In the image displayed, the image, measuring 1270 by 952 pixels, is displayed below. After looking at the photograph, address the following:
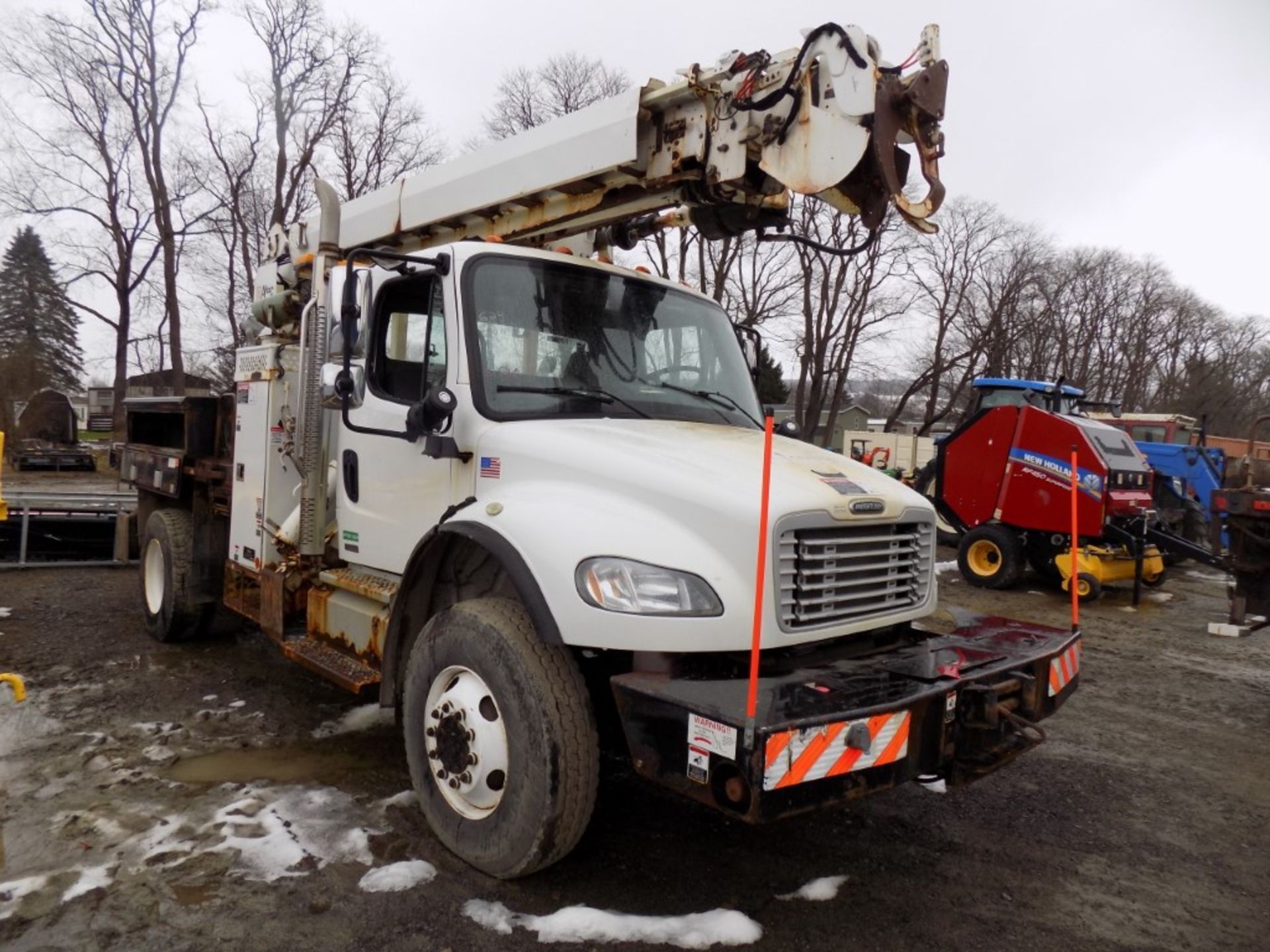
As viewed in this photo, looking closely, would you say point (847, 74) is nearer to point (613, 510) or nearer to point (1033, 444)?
point (613, 510)

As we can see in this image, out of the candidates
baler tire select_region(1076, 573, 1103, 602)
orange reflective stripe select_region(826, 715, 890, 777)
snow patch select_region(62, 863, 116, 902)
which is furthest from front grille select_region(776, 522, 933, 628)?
baler tire select_region(1076, 573, 1103, 602)

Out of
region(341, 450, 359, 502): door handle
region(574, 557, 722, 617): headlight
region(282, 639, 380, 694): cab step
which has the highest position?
region(341, 450, 359, 502): door handle

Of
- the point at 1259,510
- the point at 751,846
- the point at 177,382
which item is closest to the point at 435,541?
the point at 751,846

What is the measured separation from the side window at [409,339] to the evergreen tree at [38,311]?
153 ft

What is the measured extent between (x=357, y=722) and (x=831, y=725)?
3366 millimetres

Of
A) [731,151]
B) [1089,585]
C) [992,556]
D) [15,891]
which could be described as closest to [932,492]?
[992,556]

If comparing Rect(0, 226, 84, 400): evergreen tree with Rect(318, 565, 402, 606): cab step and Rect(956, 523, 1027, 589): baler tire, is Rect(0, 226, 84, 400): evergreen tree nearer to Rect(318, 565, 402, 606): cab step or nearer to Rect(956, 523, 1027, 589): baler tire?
Rect(956, 523, 1027, 589): baler tire

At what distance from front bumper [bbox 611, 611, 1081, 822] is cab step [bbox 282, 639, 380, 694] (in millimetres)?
1803

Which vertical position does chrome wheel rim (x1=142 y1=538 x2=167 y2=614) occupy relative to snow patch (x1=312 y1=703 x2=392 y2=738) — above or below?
above

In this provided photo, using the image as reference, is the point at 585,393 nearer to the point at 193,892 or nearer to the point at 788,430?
the point at 788,430

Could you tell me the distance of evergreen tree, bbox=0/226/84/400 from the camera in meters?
46.6

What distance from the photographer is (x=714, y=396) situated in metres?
4.32

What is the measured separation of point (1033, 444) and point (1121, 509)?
48.9 inches

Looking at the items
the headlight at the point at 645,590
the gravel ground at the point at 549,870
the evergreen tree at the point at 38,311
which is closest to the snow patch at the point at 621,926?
the gravel ground at the point at 549,870
